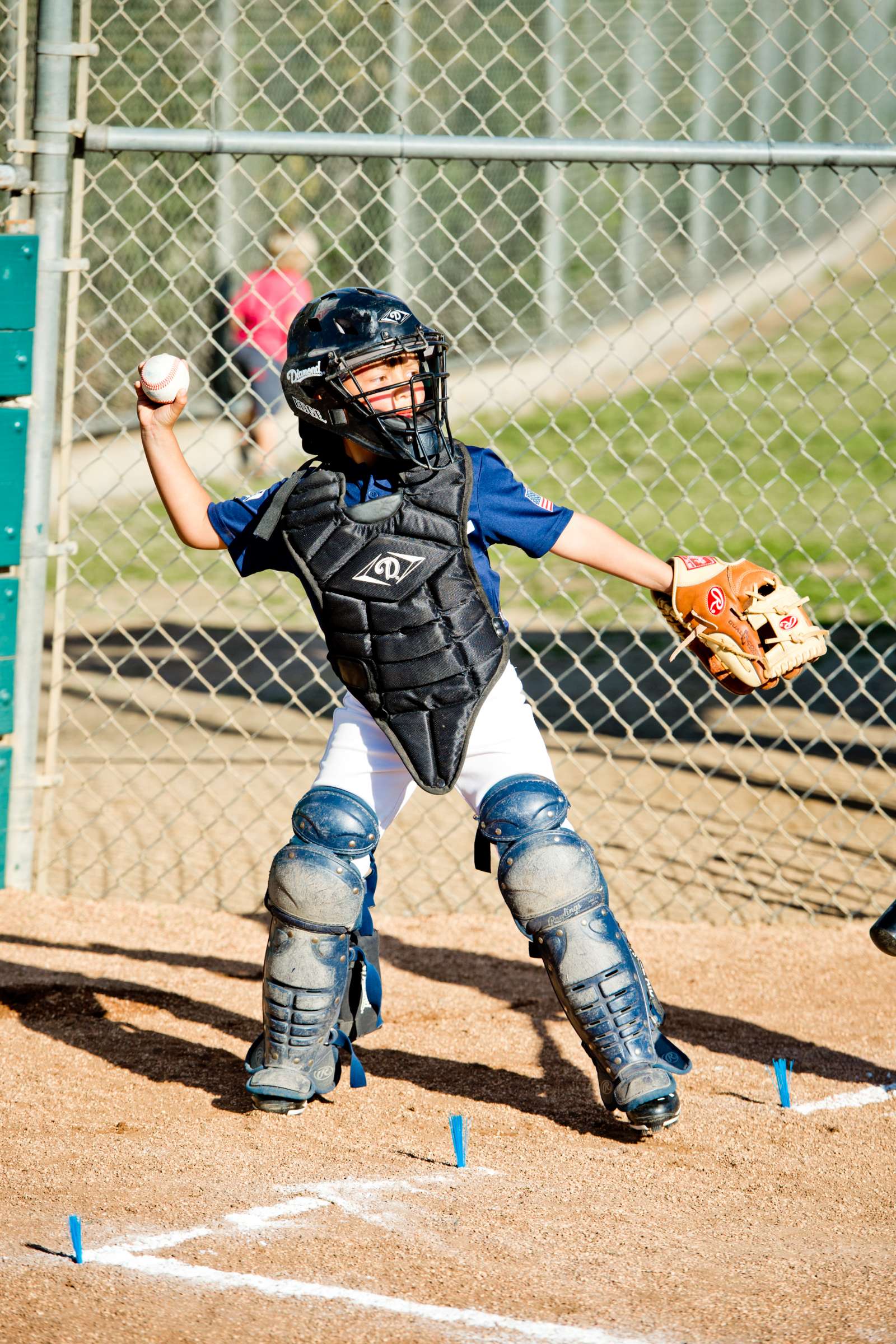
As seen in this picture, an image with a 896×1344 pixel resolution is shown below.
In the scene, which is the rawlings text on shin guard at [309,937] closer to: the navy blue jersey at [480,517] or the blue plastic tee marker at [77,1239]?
the navy blue jersey at [480,517]

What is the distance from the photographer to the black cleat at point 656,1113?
3043 millimetres

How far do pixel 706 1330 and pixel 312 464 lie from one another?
6.60 ft

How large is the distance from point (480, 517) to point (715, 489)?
9.39 meters

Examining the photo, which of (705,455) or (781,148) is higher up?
(781,148)

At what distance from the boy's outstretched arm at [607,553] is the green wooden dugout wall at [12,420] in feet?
6.58

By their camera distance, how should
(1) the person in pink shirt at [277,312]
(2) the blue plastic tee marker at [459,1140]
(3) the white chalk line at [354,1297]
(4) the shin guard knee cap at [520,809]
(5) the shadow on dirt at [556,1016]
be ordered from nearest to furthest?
(3) the white chalk line at [354,1297]
(2) the blue plastic tee marker at [459,1140]
(4) the shin guard knee cap at [520,809]
(5) the shadow on dirt at [556,1016]
(1) the person in pink shirt at [277,312]

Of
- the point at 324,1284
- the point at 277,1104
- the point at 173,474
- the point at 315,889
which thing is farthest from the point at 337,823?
the point at 324,1284

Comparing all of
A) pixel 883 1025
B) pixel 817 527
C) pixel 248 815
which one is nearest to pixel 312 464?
pixel 883 1025

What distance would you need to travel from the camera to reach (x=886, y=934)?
3162 mm

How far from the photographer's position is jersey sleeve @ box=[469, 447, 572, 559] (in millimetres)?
3082

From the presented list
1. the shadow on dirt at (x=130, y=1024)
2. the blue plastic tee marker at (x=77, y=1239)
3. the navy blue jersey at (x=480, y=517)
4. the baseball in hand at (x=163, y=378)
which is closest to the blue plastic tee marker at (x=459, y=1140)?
the shadow on dirt at (x=130, y=1024)

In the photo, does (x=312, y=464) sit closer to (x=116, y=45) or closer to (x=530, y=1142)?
(x=530, y=1142)

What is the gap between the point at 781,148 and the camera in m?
4.23

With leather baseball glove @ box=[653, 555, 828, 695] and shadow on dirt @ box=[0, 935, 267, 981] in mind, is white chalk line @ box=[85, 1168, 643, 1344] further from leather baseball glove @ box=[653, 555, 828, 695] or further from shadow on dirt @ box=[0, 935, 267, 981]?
shadow on dirt @ box=[0, 935, 267, 981]
